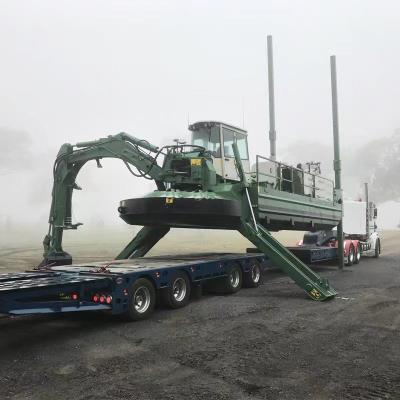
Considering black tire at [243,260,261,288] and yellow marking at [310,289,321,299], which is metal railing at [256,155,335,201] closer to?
black tire at [243,260,261,288]

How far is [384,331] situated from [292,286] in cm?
537

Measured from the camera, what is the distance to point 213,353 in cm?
653

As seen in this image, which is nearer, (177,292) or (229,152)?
(177,292)

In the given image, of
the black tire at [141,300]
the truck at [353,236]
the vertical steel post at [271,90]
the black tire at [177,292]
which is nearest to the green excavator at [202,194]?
the black tire at [177,292]

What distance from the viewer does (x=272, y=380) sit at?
17.9 feet

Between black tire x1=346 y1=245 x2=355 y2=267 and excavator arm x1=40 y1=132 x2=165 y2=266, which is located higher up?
excavator arm x1=40 y1=132 x2=165 y2=266

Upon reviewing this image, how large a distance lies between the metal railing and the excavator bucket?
135cm

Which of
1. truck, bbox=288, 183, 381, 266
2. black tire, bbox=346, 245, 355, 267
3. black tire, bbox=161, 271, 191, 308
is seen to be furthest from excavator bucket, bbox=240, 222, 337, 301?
black tire, bbox=346, 245, 355, 267

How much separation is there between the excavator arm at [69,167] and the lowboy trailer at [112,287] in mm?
3686

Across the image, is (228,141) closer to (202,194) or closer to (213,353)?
(202,194)

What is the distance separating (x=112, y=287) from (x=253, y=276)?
5.80 metres

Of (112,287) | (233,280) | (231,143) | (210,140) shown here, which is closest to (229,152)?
(231,143)

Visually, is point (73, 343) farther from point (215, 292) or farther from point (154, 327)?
point (215, 292)

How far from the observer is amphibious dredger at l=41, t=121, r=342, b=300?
10992mm
